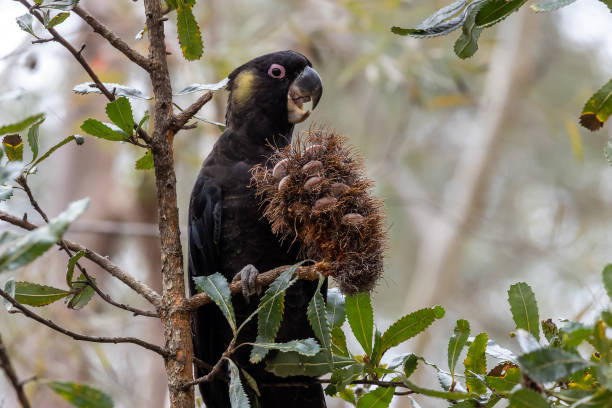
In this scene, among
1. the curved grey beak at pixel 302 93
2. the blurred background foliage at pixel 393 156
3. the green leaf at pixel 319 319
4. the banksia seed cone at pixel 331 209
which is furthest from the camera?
the blurred background foliage at pixel 393 156

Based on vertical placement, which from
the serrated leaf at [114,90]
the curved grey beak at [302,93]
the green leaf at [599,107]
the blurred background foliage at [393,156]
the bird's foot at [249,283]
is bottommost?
the green leaf at [599,107]

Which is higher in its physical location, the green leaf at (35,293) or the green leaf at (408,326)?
the green leaf at (35,293)

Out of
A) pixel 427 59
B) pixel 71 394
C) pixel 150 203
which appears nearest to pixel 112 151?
pixel 150 203

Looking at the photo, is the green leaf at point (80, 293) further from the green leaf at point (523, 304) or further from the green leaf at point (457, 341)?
the green leaf at point (523, 304)

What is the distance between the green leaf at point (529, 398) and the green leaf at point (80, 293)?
1182mm

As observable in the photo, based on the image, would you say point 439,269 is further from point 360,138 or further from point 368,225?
point 368,225

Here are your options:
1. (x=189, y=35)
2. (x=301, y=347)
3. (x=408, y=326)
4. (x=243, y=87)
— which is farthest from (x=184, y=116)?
(x=243, y=87)

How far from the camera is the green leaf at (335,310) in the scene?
1907 millimetres

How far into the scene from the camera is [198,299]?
1723mm

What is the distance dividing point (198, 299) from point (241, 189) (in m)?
0.83

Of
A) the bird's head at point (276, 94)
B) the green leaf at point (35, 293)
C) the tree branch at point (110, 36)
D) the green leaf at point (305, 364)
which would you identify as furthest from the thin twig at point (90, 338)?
the bird's head at point (276, 94)

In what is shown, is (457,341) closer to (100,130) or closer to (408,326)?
(408,326)

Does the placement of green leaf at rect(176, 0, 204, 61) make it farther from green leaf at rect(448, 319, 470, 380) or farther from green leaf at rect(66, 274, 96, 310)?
green leaf at rect(448, 319, 470, 380)

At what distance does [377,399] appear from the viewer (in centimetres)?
167
